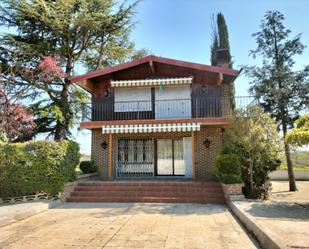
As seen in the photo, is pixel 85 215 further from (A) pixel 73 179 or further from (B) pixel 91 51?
(B) pixel 91 51

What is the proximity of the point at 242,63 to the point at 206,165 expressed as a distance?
32.7ft

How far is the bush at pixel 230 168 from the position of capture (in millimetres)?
14242

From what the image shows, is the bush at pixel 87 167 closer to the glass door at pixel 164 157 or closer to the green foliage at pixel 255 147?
the glass door at pixel 164 157

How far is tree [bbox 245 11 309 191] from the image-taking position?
846 inches

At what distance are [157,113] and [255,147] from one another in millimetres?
8286

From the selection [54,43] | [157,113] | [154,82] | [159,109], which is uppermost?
[54,43]

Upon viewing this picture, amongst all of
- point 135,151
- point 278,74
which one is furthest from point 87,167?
point 278,74

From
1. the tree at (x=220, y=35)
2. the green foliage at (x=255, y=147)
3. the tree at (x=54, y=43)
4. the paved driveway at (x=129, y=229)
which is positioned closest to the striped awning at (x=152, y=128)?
the green foliage at (x=255, y=147)

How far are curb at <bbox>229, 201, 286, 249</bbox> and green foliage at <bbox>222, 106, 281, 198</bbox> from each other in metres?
4.42

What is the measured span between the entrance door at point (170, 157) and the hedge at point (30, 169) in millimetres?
8464

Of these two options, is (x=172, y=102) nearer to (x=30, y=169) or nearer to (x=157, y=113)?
(x=157, y=113)

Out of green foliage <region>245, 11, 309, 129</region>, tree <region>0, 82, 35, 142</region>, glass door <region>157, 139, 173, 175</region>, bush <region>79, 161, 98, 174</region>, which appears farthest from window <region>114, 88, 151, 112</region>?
green foliage <region>245, 11, 309, 129</region>

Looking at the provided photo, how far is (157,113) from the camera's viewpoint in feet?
67.7

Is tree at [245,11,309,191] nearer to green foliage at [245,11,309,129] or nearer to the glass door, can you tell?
green foliage at [245,11,309,129]
